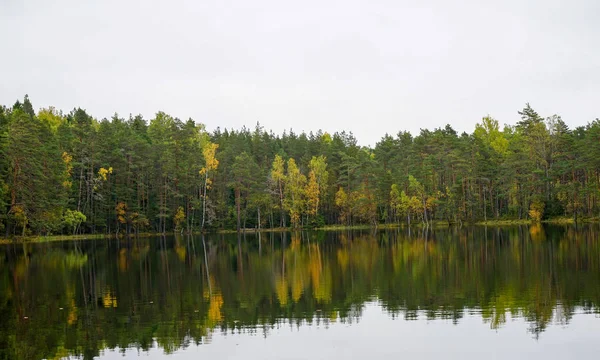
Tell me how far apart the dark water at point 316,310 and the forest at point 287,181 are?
161ft

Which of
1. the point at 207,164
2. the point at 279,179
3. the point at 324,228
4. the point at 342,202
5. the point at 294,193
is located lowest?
the point at 324,228

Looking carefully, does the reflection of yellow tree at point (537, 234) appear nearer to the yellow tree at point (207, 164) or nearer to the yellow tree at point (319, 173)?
the yellow tree at point (319, 173)

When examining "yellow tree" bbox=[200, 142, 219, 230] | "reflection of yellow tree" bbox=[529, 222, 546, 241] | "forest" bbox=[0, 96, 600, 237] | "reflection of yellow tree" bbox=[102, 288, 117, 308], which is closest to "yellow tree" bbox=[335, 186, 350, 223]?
"forest" bbox=[0, 96, 600, 237]

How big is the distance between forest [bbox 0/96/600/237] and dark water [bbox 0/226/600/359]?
4905 cm

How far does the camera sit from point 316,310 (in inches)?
855

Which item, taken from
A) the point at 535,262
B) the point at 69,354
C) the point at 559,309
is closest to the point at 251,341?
the point at 69,354

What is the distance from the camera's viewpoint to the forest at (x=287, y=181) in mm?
87688

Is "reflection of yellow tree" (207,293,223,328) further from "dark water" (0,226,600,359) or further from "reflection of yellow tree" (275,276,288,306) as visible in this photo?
"reflection of yellow tree" (275,276,288,306)

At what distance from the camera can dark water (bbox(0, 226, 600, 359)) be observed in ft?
53.6

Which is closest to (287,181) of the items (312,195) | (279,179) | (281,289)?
(279,179)

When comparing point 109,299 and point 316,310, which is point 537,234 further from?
point 109,299

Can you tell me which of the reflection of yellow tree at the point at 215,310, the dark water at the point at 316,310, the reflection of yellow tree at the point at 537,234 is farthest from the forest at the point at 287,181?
the reflection of yellow tree at the point at 215,310

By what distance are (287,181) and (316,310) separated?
89496mm

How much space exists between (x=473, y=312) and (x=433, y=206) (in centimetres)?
9063
